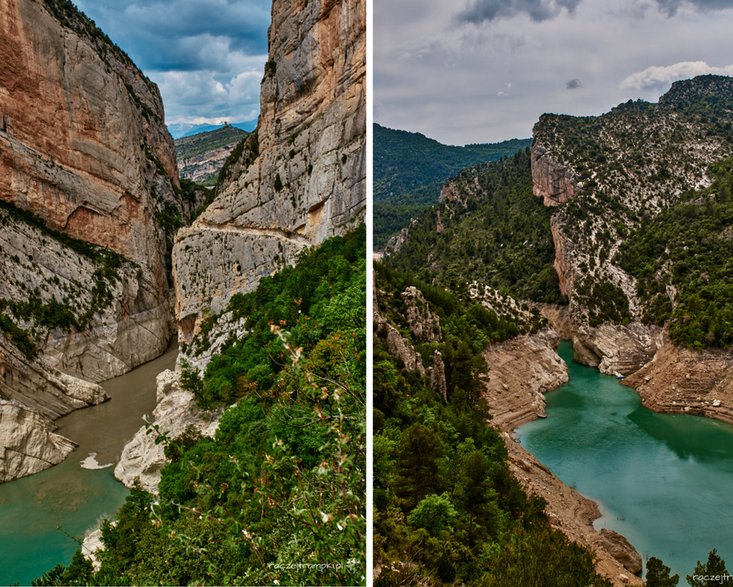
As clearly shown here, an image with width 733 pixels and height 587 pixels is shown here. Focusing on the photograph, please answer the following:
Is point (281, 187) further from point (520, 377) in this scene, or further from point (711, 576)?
point (520, 377)

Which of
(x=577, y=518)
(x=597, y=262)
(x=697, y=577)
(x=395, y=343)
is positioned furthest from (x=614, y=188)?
(x=395, y=343)

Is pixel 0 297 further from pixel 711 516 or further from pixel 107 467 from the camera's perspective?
pixel 711 516

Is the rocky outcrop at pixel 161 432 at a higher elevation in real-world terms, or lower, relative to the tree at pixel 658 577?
higher

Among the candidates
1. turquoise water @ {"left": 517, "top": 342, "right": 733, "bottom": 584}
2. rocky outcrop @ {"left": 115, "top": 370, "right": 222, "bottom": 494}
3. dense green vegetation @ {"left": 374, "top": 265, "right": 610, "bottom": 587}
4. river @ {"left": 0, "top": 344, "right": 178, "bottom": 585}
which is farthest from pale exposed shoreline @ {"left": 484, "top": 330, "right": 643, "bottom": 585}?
river @ {"left": 0, "top": 344, "right": 178, "bottom": 585}

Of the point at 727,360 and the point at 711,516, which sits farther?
the point at 727,360

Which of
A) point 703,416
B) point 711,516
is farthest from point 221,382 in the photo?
point 703,416

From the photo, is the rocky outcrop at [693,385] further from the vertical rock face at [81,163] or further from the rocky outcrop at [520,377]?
the vertical rock face at [81,163]

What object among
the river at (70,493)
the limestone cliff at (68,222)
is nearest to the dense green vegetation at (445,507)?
the river at (70,493)
